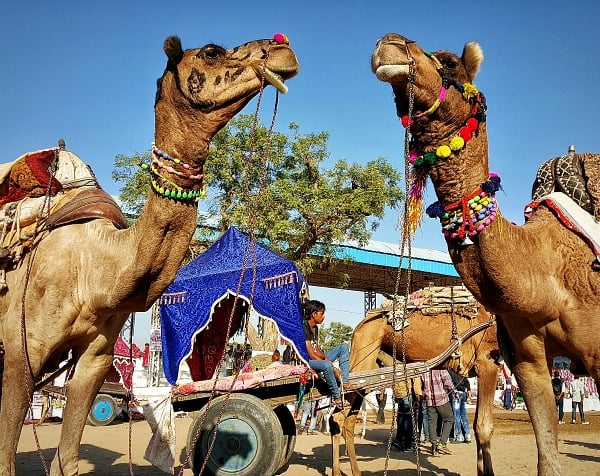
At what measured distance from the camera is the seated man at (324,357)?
7.30 metres

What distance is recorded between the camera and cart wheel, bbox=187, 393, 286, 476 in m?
6.54

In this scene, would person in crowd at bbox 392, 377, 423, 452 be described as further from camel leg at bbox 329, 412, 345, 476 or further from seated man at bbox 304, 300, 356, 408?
camel leg at bbox 329, 412, 345, 476

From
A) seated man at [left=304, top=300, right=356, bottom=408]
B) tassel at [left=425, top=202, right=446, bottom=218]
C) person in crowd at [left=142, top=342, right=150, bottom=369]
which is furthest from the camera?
person in crowd at [left=142, top=342, right=150, bottom=369]

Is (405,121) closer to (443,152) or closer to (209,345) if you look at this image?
(443,152)

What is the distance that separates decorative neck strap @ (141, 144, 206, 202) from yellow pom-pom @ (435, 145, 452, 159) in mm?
1525

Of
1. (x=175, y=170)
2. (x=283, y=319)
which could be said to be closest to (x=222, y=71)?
(x=175, y=170)

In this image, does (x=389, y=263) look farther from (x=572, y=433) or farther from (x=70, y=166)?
(x=70, y=166)

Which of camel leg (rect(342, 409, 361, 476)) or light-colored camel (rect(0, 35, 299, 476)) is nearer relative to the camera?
light-colored camel (rect(0, 35, 299, 476))

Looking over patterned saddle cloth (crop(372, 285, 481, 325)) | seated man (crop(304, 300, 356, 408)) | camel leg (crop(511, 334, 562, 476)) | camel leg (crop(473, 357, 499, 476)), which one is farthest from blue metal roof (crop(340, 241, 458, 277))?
camel leg (crop(511, 334, 562, 476))

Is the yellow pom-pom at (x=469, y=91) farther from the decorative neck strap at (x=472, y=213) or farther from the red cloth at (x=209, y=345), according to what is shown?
the red cloth at (x=209, y=345)

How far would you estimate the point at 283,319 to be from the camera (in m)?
8.72

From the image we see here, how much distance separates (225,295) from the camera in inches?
352

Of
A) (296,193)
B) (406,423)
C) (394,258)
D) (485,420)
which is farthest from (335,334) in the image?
(485,420)

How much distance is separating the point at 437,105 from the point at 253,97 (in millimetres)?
1156
